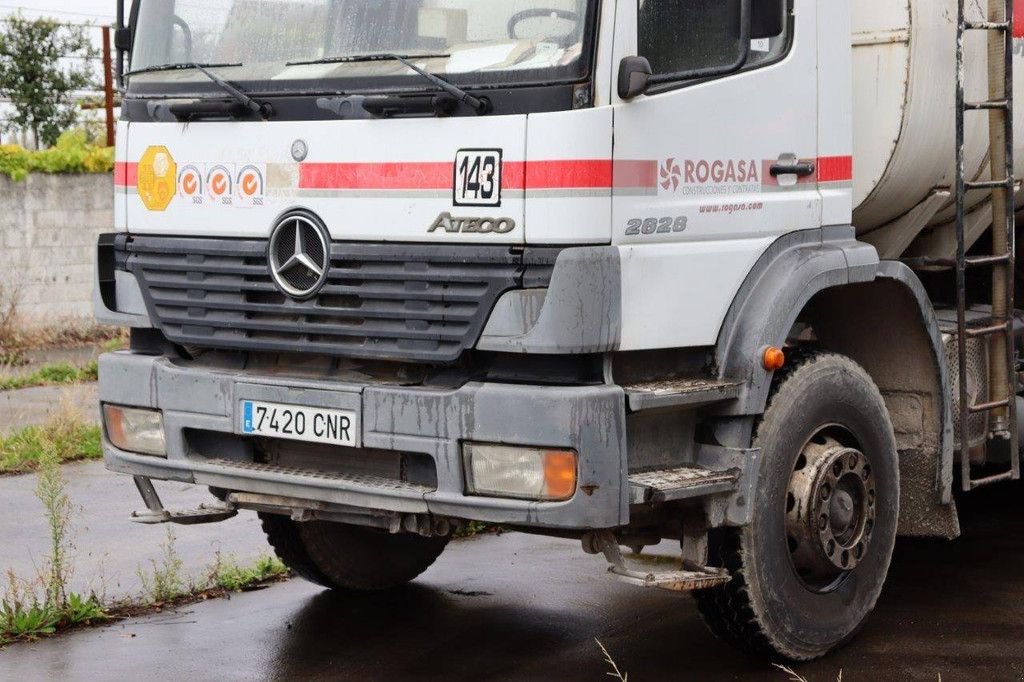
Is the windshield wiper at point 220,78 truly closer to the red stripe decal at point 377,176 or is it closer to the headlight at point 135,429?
the red stripe decal at point 377,176

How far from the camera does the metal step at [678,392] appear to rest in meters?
4.97

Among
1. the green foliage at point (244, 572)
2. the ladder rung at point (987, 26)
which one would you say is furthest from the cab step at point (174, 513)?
the ladder rung at point (987, 26)

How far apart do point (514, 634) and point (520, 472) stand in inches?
55.9

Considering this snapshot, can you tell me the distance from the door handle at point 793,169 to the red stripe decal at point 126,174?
2.32m

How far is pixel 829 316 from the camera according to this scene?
20.6ft

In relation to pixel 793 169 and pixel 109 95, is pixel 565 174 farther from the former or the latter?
pixel 109 95

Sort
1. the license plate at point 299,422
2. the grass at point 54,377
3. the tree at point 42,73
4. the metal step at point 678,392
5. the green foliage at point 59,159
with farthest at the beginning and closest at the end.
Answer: the tree at point 42,73 → the green foliage at point 59,159 → the grass at point 54,377 → the license plate at point 299,422 → the metal step at point 678,392

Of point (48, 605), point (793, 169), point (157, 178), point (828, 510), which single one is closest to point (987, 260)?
point (793, 169)

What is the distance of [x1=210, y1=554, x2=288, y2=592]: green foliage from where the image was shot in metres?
6.81

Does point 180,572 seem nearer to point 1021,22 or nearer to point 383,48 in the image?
point 383,48

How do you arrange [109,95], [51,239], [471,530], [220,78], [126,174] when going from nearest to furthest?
1. [220,78]
2. [126,174]
3. [471,530]
4. [51,239]
5. [109,95]

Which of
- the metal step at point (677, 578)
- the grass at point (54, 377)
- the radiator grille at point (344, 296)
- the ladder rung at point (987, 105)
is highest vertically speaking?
the ladder rung at point (987, 105)

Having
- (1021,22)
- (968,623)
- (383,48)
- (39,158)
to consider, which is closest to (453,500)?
(383,48)

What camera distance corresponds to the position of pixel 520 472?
4.96m
